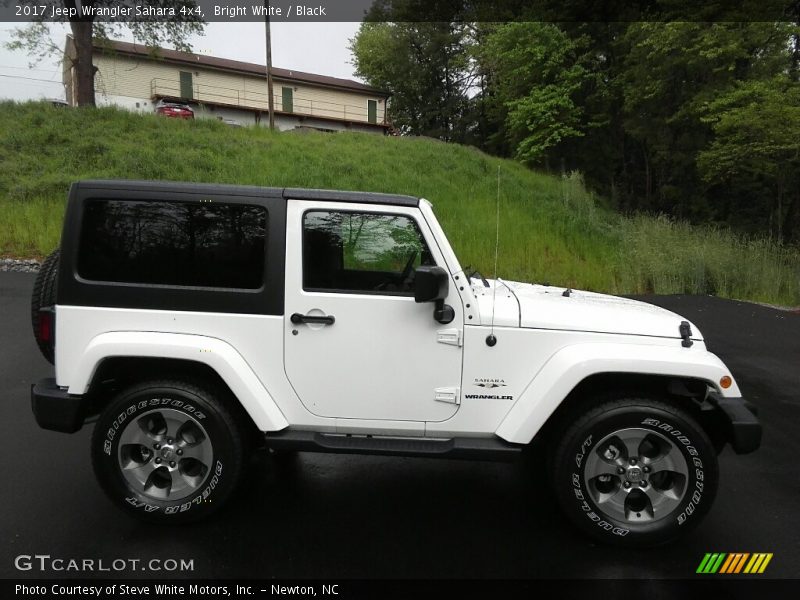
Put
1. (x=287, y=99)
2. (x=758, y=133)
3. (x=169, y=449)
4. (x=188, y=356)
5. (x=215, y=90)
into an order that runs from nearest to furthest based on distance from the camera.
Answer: (x=188, y=356)
(x=169, y=449)
(x=758, y=133)
(x=215, y=90)
(x=287, y=99)

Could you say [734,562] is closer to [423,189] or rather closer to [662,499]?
[662,499]

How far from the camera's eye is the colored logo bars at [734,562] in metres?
2.75

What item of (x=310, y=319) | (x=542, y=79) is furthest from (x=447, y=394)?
(x=542, y=79)

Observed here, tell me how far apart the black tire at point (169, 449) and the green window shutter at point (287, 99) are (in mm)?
38740

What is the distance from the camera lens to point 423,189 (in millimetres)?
17375

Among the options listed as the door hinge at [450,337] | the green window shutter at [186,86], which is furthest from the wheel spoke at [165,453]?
the green window shutter at [186,86]

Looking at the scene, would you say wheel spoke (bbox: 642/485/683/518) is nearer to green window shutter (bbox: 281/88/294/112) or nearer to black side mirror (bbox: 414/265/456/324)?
black side mirror (bbox: 414/265/456/324)

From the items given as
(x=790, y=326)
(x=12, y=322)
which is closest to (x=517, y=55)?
(x=790, y=326)

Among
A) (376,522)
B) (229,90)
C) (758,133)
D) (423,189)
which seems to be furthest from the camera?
(229,90)

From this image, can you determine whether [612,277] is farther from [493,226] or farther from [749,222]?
[749,222]

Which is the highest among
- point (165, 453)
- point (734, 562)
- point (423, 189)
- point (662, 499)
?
point (423, 189)

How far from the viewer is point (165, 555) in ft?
9.08

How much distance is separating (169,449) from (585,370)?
2.36 meters

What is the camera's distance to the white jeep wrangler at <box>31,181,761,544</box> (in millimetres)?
2887
